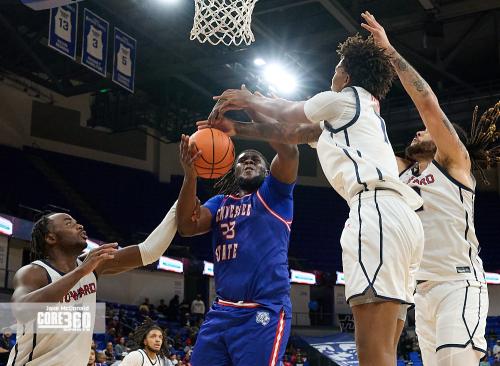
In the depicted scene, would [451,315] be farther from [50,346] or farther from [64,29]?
[64,29]

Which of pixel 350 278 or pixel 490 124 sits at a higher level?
pixel 490 124

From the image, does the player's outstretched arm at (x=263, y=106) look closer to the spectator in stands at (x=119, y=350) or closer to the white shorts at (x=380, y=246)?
the white shorts at (x=380, y=246)

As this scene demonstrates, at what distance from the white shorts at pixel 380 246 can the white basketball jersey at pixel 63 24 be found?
974 cm

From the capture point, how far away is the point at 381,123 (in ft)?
11.7

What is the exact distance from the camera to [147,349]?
762 cm

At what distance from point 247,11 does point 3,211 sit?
10850 mm

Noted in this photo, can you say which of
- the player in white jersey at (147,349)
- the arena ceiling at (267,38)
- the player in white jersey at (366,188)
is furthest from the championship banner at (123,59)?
the player in white jersey at (366,188)

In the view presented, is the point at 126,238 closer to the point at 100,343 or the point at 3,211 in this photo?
the point at 3,211

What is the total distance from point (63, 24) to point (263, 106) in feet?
30.1

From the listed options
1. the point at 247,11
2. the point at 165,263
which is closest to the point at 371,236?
the point at 247,11

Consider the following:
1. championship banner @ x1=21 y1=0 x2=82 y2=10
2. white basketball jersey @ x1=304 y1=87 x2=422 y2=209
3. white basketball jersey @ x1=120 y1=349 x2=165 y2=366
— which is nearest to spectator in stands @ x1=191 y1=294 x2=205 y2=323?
white basketball jersey @ x1=120 y1=349 x2=165 y2=366

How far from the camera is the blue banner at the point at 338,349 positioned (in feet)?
52.3

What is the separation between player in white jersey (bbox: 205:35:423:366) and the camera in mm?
3141

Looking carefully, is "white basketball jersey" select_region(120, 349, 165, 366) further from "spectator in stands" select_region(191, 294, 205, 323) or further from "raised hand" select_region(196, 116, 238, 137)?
"spectator in stands" select_region(191, 294, 205, 323)
